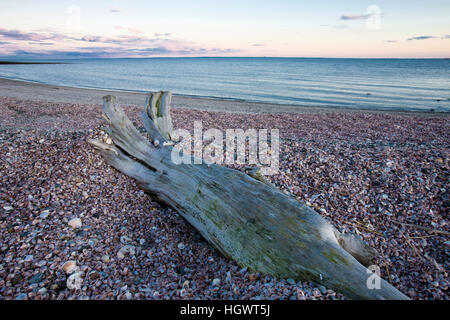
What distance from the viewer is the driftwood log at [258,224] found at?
8.98 ft

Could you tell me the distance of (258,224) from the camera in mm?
3135

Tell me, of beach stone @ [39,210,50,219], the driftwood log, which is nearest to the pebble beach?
beach stone @ [39,210,50,219]

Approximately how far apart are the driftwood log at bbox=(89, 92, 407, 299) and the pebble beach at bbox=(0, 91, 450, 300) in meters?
0.16

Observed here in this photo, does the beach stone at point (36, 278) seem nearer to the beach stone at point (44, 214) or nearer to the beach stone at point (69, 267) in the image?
the beach stone at point (69, 267)

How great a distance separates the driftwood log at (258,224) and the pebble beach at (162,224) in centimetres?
16

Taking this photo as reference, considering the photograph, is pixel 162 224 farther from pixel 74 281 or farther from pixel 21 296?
pixel 21 296

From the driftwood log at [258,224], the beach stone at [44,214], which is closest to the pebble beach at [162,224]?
the beach stone at [44,214]

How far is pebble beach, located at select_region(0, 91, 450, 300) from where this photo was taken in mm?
2826

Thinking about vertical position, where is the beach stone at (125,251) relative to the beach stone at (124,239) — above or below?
below

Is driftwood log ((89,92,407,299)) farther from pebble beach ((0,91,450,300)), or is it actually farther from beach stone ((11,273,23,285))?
beach stone ((11,273,23,285))

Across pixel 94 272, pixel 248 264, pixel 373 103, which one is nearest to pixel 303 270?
pixel 248 264
